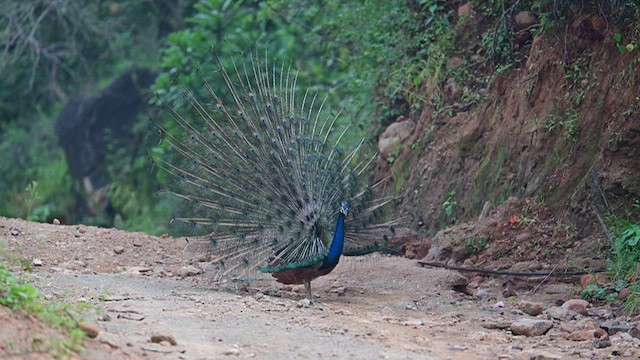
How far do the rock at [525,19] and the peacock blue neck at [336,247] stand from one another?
157 inches

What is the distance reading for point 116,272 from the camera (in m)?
10.3

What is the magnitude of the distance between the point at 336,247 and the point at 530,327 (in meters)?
2.10

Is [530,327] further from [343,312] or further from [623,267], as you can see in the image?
[623,267]

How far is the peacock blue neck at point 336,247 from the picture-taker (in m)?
8.89

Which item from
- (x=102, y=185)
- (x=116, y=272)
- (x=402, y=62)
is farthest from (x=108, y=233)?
(x=102, y=185)

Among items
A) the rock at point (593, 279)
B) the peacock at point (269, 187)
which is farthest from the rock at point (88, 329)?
the rock at point (593, 279)

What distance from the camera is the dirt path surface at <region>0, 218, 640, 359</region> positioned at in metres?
6.45

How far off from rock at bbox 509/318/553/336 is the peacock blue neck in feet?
6.26

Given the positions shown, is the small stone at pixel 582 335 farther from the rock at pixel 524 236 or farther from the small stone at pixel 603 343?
the rock at pixel 524 236

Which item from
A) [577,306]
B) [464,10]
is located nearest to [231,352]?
[577,306]

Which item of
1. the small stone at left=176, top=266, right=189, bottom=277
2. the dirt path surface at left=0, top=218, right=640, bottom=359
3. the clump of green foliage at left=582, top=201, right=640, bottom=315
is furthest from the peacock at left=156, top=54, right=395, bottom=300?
the clump of green foliage at left=582, top=201, right=640, bottom=315

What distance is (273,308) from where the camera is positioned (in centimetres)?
811

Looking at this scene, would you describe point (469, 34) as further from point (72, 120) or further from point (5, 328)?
point (72, 120)

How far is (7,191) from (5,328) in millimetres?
17002
